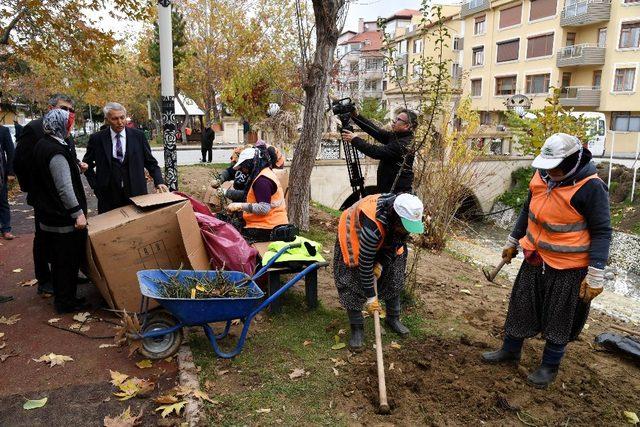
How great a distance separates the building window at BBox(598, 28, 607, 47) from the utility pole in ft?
104

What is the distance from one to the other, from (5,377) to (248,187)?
2.59 meters

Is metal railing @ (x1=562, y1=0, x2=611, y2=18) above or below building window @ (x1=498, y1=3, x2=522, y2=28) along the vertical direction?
below

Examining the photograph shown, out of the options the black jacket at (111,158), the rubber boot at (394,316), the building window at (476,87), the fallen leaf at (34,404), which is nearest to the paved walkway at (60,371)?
the fallen leaf at (34,404)

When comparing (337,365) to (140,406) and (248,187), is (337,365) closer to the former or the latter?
(140,406)

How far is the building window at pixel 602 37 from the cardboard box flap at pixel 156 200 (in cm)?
3295

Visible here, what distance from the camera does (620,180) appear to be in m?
17.8

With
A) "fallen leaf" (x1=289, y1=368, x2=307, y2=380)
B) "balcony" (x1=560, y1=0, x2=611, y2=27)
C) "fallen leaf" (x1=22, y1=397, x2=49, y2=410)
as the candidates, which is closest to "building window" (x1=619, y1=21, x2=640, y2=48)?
"balcony" (x1=560, y1=0, x2=611, y2=27)

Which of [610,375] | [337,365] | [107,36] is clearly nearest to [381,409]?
[337,365]

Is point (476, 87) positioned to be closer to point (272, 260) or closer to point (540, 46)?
point (540, 46)

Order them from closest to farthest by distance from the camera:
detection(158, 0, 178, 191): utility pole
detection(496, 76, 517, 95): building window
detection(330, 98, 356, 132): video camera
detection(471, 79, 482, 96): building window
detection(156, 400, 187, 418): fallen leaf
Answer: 1. detection(156, 400, 187, 418): fallen leaf
2. detection(330, 98, 356, 132): video camera
3. detection(158, 0, 178, 191): utility pole
4. detection(496, 76, 517, 95): building window
5. detection(471, 79, 482, 96): building window

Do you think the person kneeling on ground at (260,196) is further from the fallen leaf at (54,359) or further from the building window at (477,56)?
the building window at (477,56)

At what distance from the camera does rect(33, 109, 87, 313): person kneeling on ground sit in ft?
13.2

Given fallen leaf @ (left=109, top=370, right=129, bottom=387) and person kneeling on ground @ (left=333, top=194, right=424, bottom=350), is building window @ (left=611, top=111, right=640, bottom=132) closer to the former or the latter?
person kneeling on ground @ (left=333, top=194, right=424, bottom=350)

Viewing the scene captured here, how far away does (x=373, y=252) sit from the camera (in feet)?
11.8
